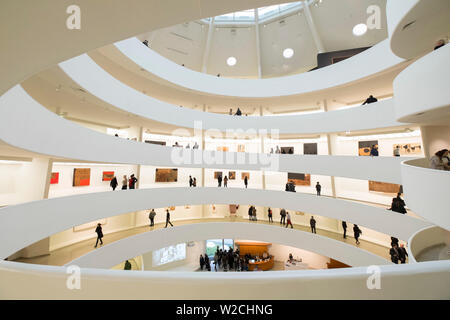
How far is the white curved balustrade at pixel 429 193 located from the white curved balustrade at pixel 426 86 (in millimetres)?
1583

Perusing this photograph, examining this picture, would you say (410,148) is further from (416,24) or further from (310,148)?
(416,24)

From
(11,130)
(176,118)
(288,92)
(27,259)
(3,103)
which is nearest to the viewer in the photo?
(3,103)

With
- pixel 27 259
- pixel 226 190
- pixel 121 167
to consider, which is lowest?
pixel 27 259

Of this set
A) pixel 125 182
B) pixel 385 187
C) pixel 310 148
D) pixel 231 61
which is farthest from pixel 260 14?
pixel 125 182

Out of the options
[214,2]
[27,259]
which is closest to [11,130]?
[214,2]

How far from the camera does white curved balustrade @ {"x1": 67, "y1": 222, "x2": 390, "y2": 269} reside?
1102 centimetres

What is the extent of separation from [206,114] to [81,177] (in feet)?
31.9

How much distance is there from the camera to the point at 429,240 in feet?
23.6

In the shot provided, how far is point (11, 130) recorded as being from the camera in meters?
5.18

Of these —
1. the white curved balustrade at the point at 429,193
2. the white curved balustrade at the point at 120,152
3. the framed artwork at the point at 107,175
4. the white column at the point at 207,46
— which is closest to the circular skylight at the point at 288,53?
the white column at the point at 207,46

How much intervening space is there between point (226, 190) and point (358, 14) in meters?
16.2

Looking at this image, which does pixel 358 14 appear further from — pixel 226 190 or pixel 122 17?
pixel 122 17

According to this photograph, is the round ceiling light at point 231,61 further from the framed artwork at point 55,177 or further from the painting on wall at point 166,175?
the framed artwork at point 55,177

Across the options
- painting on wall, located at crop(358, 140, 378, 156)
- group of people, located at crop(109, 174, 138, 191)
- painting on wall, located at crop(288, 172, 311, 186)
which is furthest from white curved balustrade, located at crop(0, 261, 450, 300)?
painting on wall, located at crop(288, 172, 311, 186)
